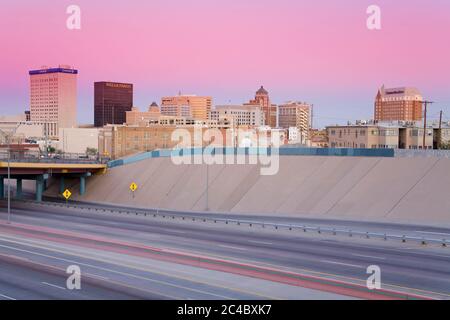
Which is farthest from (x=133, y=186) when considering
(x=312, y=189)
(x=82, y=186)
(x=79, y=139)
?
(x=79, y=139)

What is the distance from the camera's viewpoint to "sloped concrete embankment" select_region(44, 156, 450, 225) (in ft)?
165

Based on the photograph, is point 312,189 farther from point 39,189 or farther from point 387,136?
point 387,136

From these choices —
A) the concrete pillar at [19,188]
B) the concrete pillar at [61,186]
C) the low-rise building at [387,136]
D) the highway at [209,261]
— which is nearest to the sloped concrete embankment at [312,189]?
the concrete pillar at [61,186]

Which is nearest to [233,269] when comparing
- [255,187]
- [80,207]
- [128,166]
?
[255,187]

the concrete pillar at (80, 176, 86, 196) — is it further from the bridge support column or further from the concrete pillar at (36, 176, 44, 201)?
the bridge support column

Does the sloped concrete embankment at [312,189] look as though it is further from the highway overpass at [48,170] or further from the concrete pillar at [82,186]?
the highway overpass at [48,170]

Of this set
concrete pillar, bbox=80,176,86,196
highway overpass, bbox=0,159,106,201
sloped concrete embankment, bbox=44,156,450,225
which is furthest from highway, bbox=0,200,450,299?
concrete pillar, bbox=80,176,86,196

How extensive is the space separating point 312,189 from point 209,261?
2764cm

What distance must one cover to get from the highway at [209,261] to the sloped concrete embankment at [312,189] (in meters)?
11.3

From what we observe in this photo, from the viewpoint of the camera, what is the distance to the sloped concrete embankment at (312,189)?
5022cm

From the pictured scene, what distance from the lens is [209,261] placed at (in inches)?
1243

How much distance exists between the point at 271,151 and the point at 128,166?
66.1 ft

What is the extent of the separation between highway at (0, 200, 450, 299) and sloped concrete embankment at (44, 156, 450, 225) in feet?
37.0
